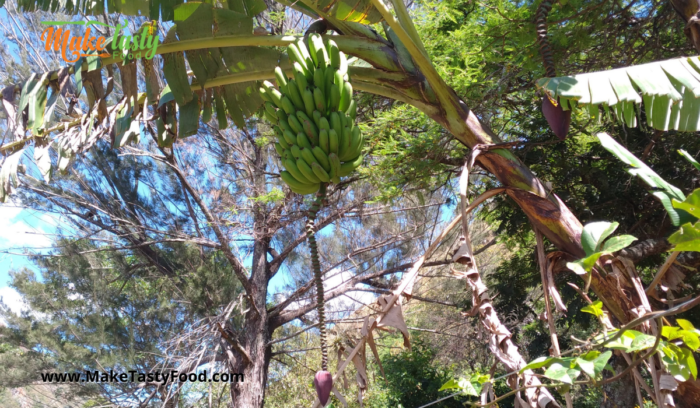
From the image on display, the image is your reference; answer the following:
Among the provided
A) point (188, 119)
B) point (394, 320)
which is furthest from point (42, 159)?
point (394, 320)

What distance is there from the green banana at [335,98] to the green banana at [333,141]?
0.16 m

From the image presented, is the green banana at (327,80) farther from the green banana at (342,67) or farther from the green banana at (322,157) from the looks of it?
the green banana at (322,157)

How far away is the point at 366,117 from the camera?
568cm

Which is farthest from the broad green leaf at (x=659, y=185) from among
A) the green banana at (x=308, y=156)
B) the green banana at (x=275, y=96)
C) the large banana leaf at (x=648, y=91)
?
the green banana at (x=275, y=96)

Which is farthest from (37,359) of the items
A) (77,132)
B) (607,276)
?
(607,276)

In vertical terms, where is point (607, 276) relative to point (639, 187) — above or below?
below

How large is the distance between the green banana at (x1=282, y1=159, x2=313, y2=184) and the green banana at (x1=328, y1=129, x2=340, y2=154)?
0.16 metres

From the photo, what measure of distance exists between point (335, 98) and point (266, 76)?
2.92 ft

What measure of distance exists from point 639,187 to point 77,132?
4892mm

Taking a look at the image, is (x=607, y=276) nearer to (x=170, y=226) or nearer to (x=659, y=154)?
(x=659, y=154)

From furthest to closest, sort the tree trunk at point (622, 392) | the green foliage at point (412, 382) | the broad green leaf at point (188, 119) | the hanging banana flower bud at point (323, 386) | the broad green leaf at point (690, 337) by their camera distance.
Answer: the green foliage at point (412, 382) < the tree trunk at point (622, 392) < the broad green leaf at point (188, 119) < the hanging banana flower bud at point (323, 386) < the broad green leaf at point (690, 337)

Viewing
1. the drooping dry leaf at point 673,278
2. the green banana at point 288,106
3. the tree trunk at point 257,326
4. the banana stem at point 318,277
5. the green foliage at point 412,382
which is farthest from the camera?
the green foliage at point 412,382

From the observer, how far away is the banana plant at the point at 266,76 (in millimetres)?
2146

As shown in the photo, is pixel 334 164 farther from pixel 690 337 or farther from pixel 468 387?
pixel 690 337
